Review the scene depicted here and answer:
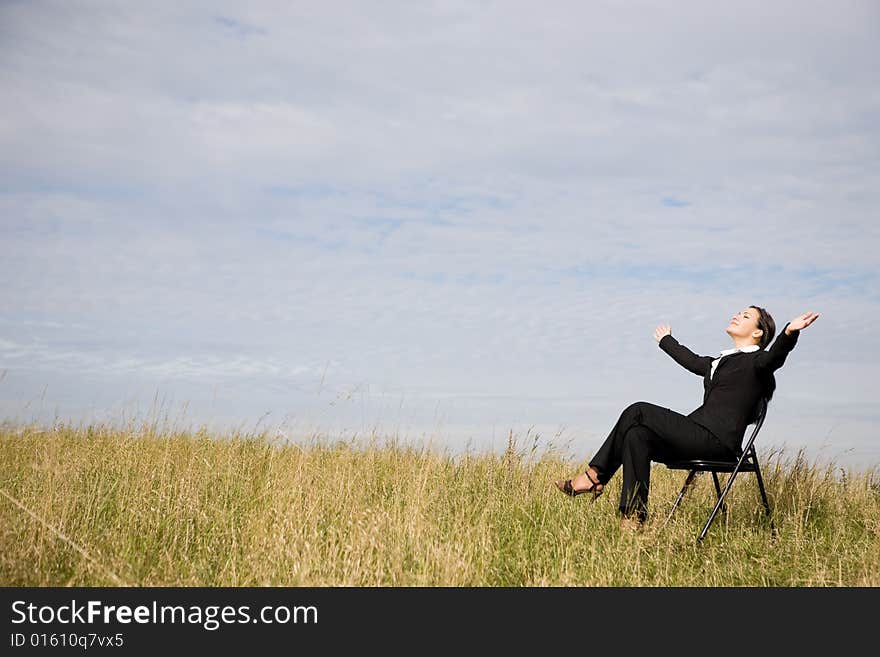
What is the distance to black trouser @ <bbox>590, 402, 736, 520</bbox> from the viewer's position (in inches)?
201

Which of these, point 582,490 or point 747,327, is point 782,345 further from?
point 582,490

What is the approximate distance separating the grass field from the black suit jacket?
670mm

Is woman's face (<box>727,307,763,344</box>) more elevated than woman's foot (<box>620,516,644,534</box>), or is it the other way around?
woman's face (<box>727,307,763,344</box>)

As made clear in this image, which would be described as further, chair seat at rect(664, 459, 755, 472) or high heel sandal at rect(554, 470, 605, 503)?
high heel sandal at rect(554, 470, 605, 503)

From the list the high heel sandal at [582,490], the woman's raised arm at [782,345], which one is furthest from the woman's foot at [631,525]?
the woman's raised arm at [782,345]

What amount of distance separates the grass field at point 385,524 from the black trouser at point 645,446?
251 mm

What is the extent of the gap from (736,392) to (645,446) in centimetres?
76

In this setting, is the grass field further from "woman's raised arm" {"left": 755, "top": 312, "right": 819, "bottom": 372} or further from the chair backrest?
"woman's raised arm" {"left": 755, "top": 312, "right": 819, "bottom": 372}

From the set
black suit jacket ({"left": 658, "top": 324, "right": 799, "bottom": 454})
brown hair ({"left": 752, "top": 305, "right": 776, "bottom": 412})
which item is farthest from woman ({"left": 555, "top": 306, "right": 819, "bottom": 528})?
brown hair ({"left": 752, "top": 305, "right": 776, "bottom": 412})

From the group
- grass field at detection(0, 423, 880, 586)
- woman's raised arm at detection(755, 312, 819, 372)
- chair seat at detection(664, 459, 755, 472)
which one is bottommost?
grass field at detection(0, 423, 880, 586)

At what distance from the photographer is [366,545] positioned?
4484 mm

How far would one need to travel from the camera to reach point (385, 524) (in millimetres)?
4816

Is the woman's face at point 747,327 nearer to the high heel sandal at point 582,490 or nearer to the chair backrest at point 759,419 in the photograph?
the chair backrest at point 759,419
